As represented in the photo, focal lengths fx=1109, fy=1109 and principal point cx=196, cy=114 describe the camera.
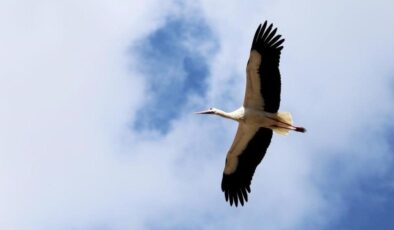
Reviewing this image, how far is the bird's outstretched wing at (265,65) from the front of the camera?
27.4m

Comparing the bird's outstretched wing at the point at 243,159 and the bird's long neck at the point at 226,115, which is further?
Answer: the bird's outstretched wing at the point at 243,159

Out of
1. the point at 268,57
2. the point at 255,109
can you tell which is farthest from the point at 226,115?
the point at 268,57

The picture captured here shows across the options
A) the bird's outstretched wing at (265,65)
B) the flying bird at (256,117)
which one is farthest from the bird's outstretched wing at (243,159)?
the bird's outstretched wing at (265,65)

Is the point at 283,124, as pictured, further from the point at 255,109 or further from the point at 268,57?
the point at 268,57

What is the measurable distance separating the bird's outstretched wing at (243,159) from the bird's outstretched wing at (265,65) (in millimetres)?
1350

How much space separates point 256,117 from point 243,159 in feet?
4.95

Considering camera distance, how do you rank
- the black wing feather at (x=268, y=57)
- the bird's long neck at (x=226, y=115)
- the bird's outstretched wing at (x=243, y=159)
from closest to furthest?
the black wing feather at (x=268, y=57)
the bird's long neck at (x=226, y=115)
the bird's outstretched wing at (x=243, y=159)

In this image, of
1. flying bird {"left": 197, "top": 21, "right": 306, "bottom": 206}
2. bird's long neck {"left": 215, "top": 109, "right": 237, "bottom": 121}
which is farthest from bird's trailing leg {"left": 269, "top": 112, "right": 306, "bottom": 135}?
bird's long neck {"left": 215, "top": 109, "right": 237, "bottom": 121}

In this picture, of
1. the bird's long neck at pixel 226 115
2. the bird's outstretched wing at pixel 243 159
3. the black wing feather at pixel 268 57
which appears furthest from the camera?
the bird's outstretched wing at pixel 243 159

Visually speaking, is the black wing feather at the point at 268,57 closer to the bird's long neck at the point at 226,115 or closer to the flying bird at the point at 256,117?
the flying bird at the point at 256,117

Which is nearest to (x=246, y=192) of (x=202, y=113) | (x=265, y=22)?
(x=202, y=113)

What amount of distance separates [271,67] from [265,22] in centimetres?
117

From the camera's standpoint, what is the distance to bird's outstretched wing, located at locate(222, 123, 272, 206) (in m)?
28.8

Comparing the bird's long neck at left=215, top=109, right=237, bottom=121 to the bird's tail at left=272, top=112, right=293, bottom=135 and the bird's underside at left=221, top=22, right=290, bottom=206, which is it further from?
the bird's tail at left=272, top=112, right=293, bottom=135
